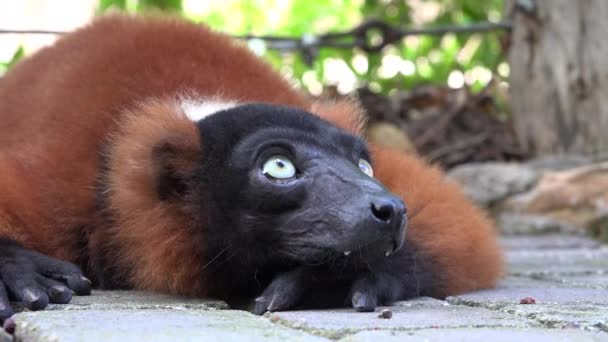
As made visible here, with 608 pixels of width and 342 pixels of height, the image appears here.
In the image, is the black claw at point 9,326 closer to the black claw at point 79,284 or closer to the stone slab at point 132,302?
the stone slab at point 132,302

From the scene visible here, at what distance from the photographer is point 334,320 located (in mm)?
2650

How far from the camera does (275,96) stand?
152 inches

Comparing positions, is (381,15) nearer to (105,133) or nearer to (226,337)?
(105,133)

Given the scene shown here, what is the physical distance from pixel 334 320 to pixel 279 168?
61 cm

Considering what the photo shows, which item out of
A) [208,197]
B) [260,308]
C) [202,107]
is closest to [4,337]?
[260,308]

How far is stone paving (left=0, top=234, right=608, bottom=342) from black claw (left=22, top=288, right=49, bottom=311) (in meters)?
0.03

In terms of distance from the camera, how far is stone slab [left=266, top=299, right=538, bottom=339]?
8.20 ft

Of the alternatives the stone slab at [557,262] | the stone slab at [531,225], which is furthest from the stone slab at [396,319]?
the stone slab at [531,225]

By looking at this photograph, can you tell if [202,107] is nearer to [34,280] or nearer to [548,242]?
[34,280]

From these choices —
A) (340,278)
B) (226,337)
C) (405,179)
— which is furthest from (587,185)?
(226,337)

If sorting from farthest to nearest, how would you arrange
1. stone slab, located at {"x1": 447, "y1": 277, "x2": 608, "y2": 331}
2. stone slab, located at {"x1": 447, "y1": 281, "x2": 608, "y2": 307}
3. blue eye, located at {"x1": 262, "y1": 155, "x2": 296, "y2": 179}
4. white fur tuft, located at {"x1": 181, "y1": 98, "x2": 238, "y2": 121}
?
white fur tuft, located at {"x1": 181, "y1": 98, "x2": 238, "y2": 121} → stone slab, located at {"x1": 447, "y1": 281, "x2": 608, "y2": 307} → blue eye, located at {"x1": 262, "y1": 155, "x2": 296, "y2": 179} → stone slab, located at {"x1": 447, "y1": 277, "x2": 608, "y2": 331}

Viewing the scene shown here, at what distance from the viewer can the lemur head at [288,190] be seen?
288cm

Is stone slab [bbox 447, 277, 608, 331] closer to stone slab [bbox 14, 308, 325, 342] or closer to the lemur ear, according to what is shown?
stone slab [bbox 14, 308, 325, 342]

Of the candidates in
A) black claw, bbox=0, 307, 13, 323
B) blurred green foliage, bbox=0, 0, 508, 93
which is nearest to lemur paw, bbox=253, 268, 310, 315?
black claw, bbox=0, 307, 13, 323
